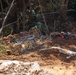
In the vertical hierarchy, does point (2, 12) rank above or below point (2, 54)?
above

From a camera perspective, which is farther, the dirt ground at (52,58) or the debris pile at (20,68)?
the dirt ground at (52,58)

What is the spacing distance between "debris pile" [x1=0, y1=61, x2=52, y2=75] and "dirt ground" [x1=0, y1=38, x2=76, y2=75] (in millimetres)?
199

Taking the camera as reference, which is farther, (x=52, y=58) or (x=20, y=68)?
(x=52, y=58)

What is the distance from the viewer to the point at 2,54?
5734 millimetres

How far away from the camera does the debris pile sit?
15.9ft

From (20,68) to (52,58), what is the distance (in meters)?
0.91

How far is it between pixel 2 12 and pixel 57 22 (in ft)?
4.95

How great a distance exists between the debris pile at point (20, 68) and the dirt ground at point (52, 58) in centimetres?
20

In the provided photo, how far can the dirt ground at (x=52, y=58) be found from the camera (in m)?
5.11

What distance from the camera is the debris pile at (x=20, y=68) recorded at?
4.84m

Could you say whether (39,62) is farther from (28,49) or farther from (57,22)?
(57,22)

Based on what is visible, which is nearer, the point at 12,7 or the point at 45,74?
the point at 45,74

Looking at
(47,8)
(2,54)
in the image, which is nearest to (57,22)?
(47,8)

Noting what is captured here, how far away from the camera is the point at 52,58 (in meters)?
5.62
